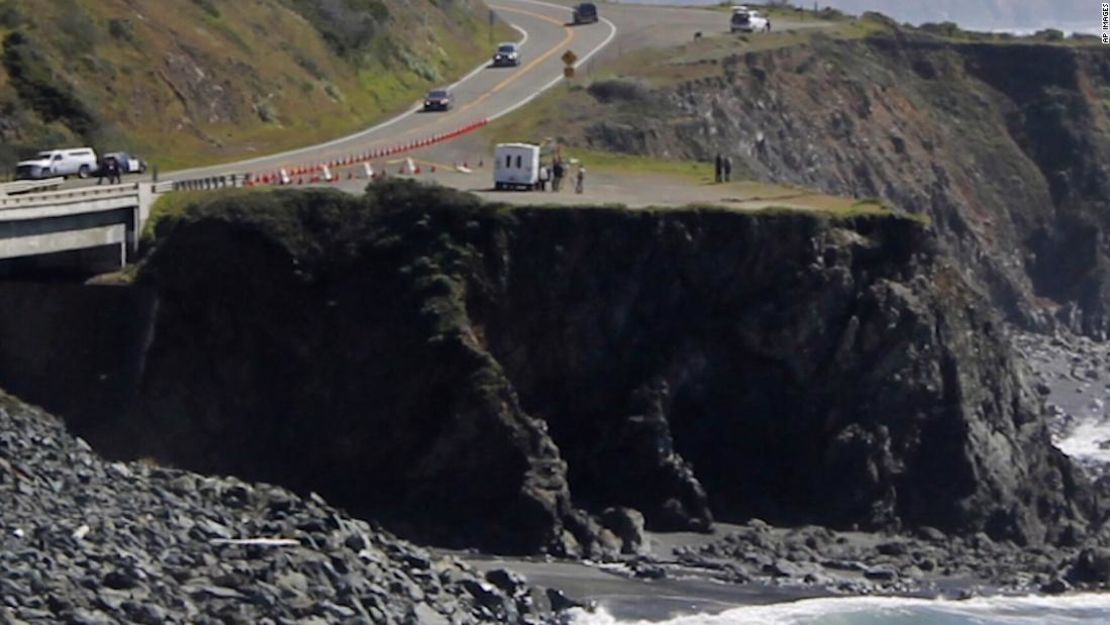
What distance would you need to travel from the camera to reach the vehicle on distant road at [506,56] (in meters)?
120

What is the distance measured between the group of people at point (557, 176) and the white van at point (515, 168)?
39 centimetres

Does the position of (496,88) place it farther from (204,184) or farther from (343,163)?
(204,184)

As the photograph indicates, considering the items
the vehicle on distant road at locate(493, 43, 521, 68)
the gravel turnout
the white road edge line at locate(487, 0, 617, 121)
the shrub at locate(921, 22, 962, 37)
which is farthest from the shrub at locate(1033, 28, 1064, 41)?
the gravel turnout

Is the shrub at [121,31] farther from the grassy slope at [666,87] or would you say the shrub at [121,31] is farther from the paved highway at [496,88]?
the grassy slope at [666,87]

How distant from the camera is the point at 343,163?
90.0m

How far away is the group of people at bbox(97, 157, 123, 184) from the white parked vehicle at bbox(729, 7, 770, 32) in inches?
1733

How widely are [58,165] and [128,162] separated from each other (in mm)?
1908

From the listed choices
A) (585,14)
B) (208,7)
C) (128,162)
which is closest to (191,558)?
(128,162)

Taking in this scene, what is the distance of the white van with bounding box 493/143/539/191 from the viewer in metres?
84.4

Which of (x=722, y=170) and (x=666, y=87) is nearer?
(x=722, y=170)

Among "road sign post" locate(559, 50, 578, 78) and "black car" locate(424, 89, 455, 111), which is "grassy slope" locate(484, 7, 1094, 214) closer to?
"road sign post" locate(559, 50, 578, 78)

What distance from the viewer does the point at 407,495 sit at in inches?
2867

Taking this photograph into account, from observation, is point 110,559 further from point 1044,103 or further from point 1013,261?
point 1044,103

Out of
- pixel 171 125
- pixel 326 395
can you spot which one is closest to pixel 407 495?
pixel 326 395
